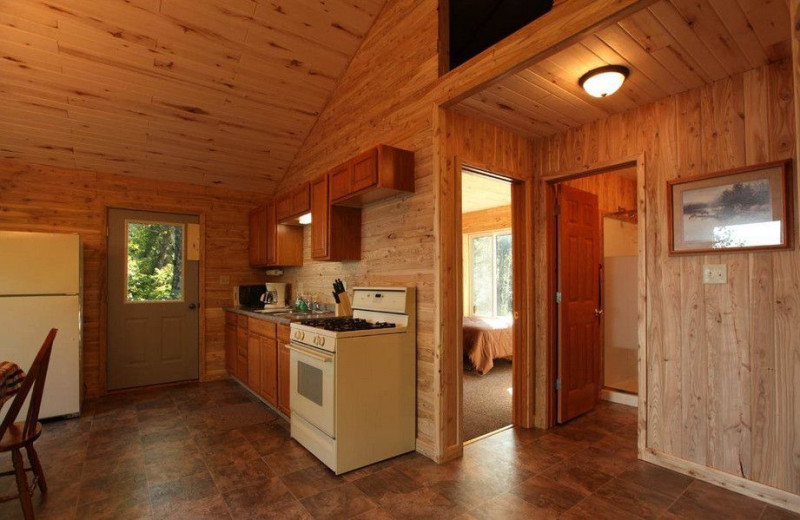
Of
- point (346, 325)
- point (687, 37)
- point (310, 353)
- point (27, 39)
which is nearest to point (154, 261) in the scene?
point (27, 39)

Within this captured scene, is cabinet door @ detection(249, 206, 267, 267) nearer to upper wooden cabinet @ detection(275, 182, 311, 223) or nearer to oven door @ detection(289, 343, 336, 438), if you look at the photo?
upper wooden cabinet @ detection(275, 182, 311, 223)

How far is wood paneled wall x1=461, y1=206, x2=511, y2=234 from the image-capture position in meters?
6.79

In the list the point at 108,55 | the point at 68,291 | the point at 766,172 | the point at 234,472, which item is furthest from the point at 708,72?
the point at 68,291

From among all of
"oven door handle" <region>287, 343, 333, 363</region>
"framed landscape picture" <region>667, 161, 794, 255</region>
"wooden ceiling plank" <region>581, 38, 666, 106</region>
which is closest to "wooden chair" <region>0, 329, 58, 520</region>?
"oven door handle" <region>287, 343, 333, 363</region>

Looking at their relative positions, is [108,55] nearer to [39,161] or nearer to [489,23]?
[39,161]

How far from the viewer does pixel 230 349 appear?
192 inches

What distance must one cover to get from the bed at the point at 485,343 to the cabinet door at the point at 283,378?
247 centimetres

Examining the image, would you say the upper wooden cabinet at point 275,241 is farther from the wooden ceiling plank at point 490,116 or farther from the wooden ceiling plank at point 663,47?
the wooden ceiling plank at point 663,47

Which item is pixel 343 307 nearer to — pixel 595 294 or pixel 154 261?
pixel 595 294

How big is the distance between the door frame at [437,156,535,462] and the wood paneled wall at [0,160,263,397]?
3.46m

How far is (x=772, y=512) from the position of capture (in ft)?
6.90

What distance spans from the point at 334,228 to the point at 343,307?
712mm

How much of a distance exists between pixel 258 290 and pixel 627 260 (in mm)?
4282

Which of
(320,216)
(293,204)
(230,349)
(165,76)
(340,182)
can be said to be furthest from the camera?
(230,349)
